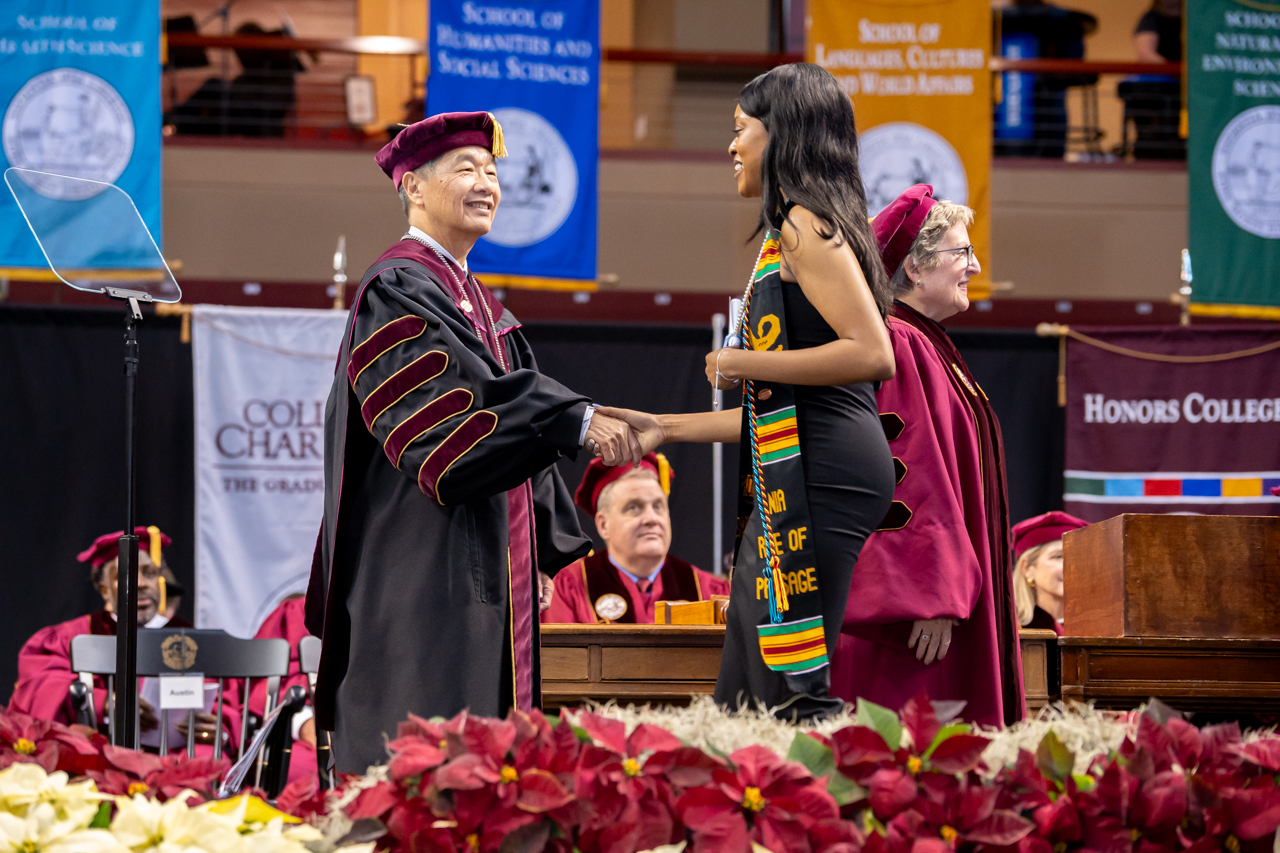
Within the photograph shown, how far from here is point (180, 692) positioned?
14.8 feet

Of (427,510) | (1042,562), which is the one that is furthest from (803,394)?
(1042,562)

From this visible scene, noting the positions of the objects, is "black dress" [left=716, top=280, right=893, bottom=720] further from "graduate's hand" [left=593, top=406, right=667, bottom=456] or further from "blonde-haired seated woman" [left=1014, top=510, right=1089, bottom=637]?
"blonde-haired seated woman" [left=1014, top=510, right=1089, bottom=637]

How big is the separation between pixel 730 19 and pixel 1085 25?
240cm

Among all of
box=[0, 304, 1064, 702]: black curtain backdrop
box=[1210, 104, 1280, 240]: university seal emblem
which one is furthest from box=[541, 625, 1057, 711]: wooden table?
box=[1210, 104, 1280, 240]: university seal emblem

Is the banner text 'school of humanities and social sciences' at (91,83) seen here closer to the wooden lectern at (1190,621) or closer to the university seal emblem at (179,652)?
the university seal emblem at (179,652)

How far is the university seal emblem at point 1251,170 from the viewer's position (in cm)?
694

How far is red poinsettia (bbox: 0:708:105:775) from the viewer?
176 cm

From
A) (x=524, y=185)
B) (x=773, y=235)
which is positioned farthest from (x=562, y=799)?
(x=524, y=185)

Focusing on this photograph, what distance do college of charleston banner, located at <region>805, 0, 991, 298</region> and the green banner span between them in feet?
3.58

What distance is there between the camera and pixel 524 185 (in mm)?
6953

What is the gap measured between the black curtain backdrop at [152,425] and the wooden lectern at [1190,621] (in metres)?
3.98

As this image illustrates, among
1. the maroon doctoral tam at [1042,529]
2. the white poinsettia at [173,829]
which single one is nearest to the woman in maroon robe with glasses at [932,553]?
the white poinsettia at [173,829]

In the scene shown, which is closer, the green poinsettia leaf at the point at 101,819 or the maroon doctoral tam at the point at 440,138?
the green poinsettia leaf at the point at 101,819

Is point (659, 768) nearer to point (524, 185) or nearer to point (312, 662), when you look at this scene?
point (312, 662)
